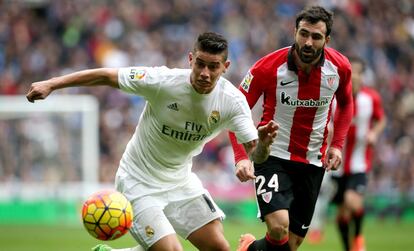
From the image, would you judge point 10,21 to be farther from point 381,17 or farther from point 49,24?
point 381,17

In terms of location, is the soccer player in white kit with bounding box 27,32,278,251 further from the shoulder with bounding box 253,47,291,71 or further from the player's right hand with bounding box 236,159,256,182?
the shoulder with bounding box 253,47,291,71

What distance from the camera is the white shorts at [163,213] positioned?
7.82 meters

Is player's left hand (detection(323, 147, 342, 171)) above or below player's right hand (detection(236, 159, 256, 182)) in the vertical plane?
below

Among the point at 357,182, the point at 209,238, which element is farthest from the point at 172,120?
the point at 357,182

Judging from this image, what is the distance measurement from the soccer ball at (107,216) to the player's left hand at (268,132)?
1.20m

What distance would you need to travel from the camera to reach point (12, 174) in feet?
67.2

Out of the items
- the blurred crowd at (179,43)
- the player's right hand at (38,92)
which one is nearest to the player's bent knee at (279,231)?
the player's right hand at (38,92)

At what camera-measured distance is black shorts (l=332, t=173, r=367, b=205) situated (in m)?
12.8

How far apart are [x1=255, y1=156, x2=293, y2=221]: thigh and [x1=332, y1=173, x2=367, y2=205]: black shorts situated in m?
4.27

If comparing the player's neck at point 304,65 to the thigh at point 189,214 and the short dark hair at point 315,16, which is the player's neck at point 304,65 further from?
the thigh at point 189,214

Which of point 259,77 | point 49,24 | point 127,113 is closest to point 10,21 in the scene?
point 49,24

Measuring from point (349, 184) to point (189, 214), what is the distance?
512 centimetres

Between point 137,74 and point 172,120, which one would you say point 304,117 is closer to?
point 172,120

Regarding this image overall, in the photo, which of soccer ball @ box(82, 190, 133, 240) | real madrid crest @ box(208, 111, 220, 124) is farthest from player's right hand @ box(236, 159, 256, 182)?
soccer ball @ box(82, 190, 133, 240)
